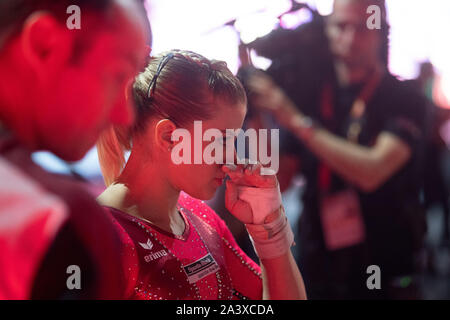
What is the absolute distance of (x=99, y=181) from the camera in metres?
0.99

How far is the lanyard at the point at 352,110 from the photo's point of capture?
4.77 ft

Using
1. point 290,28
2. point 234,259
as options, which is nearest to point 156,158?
point 234,259

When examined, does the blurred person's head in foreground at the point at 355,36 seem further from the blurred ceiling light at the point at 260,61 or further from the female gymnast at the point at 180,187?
the female gymnast at the point at 180,187

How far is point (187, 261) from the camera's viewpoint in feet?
2.86

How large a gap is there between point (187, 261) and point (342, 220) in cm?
70

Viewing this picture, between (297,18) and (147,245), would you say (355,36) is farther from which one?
(147,245)

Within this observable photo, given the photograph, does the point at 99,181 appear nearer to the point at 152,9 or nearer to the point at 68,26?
the point at 152,9

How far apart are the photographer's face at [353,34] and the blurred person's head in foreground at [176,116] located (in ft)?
2.34

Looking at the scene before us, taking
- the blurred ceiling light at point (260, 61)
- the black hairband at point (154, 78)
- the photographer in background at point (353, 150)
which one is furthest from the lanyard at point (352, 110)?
the black hairband at point (154, 78)

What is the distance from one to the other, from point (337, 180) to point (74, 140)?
3.66 feet

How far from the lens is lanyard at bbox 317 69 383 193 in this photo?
1453mm

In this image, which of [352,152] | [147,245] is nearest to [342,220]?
[352,152]

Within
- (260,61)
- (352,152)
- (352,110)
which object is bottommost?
(352,152)
